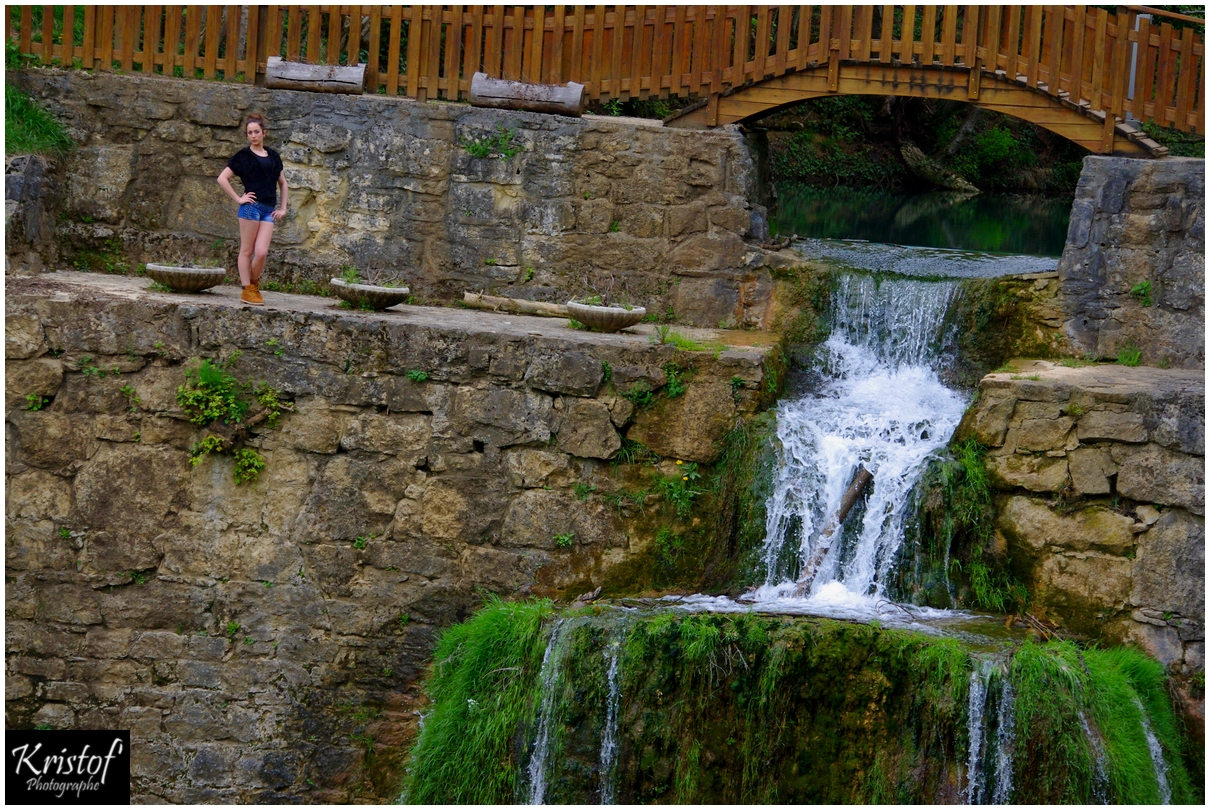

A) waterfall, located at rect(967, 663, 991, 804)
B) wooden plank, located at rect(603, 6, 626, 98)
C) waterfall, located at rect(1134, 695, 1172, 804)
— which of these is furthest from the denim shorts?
waterfall, located at rect(1134, 695, 1172, 804)

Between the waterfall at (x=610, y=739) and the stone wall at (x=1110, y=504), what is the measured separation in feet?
8.80

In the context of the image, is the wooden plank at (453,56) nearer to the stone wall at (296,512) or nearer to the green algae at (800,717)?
the stone wall at (296,512)

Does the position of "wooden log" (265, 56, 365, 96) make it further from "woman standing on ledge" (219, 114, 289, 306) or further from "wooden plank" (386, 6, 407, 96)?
"woman standing on ledge" (219, 114, 289, 306)

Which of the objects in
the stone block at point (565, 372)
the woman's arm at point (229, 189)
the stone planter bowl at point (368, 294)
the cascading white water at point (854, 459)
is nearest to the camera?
the cascading white water at point (854, 459)

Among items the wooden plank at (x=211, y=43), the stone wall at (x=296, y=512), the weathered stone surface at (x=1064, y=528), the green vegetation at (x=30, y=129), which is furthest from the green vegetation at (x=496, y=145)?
the weathered stone surface at (x=1064, y=528)

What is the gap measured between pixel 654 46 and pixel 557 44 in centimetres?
74

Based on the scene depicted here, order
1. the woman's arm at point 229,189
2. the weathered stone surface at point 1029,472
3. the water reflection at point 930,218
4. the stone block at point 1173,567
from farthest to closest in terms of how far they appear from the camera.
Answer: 1. the water reflection at point 930,218
2. the woman's arm at point 229,189
3. the weathered stone surface at point 1029,472
4. the stone block at point 1173,567

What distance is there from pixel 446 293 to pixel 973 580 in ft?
14.3

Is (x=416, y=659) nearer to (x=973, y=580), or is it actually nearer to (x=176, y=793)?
(x=176, y=793)

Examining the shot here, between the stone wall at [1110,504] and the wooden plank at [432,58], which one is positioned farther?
the wooden plank at [432,58]

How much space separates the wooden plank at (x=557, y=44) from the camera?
956cm

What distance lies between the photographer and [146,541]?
329 inches

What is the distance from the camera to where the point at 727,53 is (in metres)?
9.52

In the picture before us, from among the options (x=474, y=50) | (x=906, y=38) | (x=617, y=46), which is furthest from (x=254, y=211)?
(x=906, y=38)
